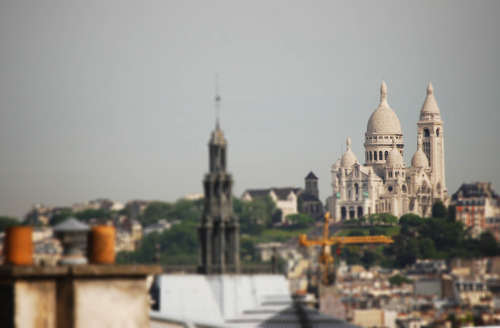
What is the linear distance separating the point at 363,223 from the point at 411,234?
90.4ft

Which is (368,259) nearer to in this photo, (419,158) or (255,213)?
(255,213)

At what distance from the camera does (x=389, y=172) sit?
579 ft

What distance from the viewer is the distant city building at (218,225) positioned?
165 ft

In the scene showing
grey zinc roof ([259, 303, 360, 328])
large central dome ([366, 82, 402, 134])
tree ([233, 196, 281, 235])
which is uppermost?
large central dome ([366, 82, 402, 134])

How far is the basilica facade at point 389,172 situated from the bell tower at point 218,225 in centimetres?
10130

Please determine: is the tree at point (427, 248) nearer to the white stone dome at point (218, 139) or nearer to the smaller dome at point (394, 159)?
the white stone dome at point (218, 139)

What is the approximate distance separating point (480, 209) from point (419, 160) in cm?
9332

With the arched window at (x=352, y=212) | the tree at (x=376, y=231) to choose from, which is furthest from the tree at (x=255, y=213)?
the arched window at (x=352, y=212)

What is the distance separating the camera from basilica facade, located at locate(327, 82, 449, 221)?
164 m

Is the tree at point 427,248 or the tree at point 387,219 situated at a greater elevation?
the tree at point 387,219

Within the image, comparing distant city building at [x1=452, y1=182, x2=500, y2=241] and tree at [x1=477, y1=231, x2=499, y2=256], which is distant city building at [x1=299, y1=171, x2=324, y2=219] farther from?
tree at [x1=477, y1=231, x2=499, y2=256]

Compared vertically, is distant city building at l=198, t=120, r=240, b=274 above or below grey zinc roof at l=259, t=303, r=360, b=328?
above

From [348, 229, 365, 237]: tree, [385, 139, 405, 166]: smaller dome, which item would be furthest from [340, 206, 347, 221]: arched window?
[348, 229, 365, 237]: tree

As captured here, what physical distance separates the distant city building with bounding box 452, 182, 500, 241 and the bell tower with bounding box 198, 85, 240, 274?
12932 millimetres
